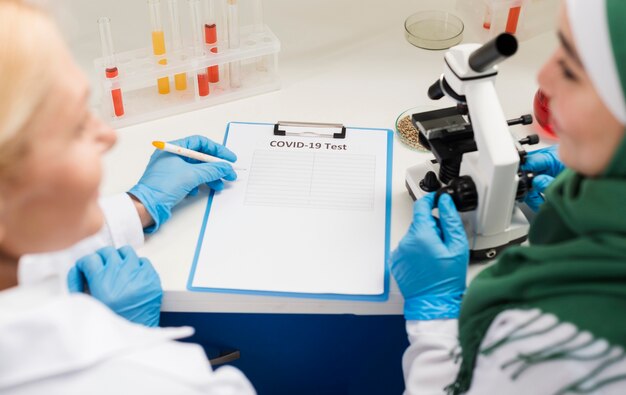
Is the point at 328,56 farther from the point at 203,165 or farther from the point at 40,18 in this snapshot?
the point at 40,18

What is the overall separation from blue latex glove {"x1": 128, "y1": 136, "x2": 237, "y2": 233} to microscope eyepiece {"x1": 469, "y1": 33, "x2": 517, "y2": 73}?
0.49 meters

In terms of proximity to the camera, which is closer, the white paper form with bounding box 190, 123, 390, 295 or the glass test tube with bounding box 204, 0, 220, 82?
the white paper form with bounding box 190, 123, 390, 295

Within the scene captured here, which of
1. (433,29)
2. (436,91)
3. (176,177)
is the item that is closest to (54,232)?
(176,177)

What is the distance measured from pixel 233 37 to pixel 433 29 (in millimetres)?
514

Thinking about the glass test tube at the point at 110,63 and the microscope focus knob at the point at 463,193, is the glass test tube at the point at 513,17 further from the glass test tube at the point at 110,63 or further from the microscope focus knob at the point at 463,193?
the glass test tube at the point at 110,63

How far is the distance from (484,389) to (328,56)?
933 millimetres

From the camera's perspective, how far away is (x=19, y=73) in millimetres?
738

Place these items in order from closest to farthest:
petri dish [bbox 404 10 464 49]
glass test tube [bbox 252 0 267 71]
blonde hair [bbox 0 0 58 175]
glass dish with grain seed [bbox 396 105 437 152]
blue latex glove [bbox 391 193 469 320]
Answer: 1. blonde hair [bbox 0 0 58 175]
2. blue latex glove [bbox 391 193 469 320]
3. glass dish with grain seed [bbox 396 105 437 152]
4. glass test tube [bbox 252 0 267 71]
5. petri dish [bbox 404 10 464 49]

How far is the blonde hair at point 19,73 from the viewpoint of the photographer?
72cm

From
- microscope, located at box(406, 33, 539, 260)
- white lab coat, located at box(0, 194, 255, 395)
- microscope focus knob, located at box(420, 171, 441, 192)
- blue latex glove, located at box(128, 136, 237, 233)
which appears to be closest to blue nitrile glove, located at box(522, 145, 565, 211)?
microscope, located at box(406, 33, 539, 260)

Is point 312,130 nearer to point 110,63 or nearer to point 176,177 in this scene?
point 176,177

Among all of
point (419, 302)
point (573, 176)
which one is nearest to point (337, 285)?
point (419, 302)

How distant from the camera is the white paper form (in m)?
1.17

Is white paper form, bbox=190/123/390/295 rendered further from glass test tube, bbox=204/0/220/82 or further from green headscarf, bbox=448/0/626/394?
green headscarf, bbox=448/0/626/394
